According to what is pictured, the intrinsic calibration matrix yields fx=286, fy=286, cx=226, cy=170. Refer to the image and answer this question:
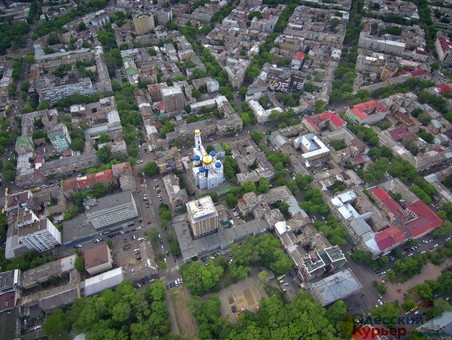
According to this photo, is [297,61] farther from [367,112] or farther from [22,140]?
[22,140]

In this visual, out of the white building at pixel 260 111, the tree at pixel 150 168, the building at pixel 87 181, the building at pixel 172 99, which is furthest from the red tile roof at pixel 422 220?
the building at pixel 87 181

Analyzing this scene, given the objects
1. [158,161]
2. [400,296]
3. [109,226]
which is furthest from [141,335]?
[400,296]

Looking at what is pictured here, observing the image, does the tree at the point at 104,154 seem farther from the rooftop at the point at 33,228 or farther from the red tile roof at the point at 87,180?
the rooftop at the point at 33,228

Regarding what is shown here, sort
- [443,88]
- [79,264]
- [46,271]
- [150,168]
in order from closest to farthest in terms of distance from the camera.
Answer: [46,271]
[79,264]
[150,168]
[443,88]

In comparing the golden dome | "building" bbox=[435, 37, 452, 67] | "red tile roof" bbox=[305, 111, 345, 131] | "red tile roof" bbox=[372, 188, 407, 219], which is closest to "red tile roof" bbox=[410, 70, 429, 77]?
"building" bbox=[435, 37, 452, 67]

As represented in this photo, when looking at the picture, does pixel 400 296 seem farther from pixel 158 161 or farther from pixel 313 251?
pixel 158 161

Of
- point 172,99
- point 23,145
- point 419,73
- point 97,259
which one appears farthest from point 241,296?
point 419,73

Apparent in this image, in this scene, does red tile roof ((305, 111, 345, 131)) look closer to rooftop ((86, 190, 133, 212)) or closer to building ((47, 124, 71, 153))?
rooftop ((86, 190, 133, 212))
